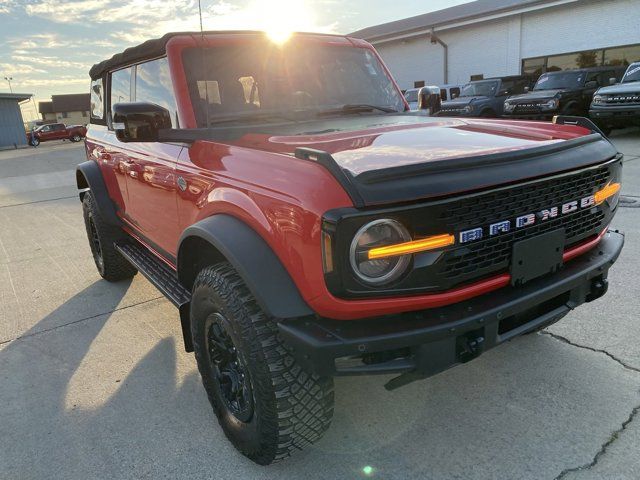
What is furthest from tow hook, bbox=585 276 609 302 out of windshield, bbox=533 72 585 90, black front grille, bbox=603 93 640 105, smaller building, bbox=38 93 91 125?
smaller building, bbox=38 93 91 125

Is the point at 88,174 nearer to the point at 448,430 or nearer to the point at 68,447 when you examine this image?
the point at 68,447

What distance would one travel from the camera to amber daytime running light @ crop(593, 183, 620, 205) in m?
2.29

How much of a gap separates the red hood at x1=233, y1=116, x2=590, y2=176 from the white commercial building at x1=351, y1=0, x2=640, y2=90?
18.7 metres

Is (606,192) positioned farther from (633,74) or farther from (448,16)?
(448,16)

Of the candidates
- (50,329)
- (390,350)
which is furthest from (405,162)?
(50,329)

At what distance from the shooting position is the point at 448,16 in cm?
2422

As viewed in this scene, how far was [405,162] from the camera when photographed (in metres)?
1.86

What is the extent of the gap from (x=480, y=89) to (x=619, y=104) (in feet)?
14.9

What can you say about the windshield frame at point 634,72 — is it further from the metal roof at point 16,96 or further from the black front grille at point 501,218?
the metal roof at point 16,96

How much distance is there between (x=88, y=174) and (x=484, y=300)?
138 inches

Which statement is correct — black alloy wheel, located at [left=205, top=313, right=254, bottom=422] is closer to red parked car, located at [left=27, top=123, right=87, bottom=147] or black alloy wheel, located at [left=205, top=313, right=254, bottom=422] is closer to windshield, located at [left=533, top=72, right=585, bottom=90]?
windshield, located at [left=533, top=72, right=585, bottom=90]

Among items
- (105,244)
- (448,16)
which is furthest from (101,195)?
(448,16)

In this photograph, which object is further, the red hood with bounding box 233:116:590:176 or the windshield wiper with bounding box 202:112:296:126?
the windshield wiper with bounding box 202:112:296:126

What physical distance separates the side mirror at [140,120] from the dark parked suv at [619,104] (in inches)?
453
